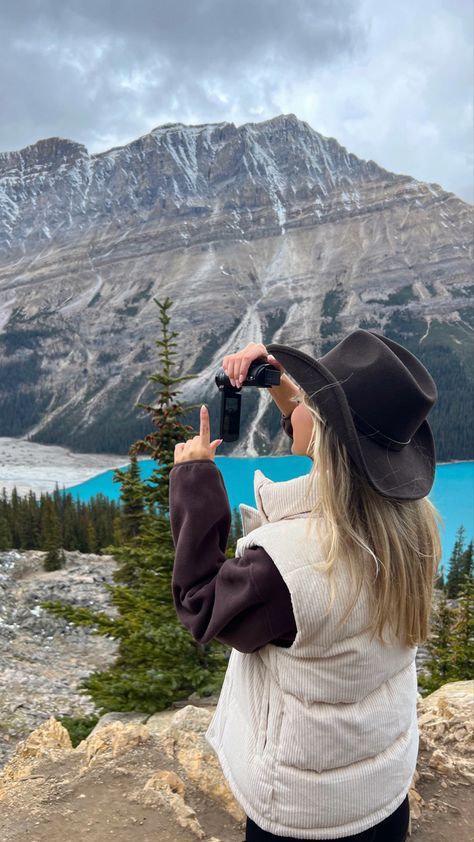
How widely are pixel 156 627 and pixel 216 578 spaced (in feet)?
23.4

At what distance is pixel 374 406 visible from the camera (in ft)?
6.41

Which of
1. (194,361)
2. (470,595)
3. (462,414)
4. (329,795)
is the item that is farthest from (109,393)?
(329,795)

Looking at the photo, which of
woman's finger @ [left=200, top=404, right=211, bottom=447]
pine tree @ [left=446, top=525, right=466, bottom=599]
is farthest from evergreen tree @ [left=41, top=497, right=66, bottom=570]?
woman's finger @ [left=200, top=404, right=211, bottom=447]

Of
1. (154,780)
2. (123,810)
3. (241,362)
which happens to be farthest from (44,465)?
(241,362)

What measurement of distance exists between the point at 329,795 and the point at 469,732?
12.3ft

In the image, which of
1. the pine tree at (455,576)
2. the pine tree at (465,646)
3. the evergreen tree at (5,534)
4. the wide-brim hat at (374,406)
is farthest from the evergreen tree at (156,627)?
the pine tree at (455,576)

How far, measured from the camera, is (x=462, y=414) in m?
142

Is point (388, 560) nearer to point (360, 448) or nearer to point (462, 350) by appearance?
point (360, 448)

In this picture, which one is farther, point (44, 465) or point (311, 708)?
point (44, 465)

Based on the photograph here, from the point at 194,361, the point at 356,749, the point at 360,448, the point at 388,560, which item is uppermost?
the point at 194,361

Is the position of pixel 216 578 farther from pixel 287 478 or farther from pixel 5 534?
pixel 287 478

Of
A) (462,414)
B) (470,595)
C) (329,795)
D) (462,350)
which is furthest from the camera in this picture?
(462,350)

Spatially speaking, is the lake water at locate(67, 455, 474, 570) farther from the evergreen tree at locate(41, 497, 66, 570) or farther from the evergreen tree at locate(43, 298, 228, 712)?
the evergreen tree at locate(43, 298, 228, 712)

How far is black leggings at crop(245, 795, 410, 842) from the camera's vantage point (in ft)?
7.12
